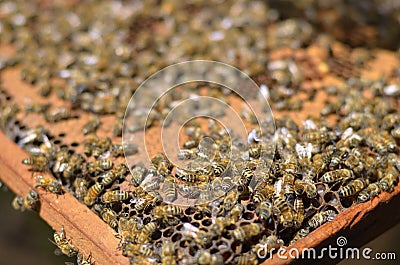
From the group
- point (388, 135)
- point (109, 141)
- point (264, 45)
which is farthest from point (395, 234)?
point (109, 141)

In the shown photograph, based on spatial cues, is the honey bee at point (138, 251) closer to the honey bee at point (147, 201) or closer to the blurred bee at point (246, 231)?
the honey bee at point (147, 201)

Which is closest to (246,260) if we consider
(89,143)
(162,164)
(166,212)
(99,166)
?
(166,212)

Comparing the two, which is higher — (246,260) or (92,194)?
(92,194)

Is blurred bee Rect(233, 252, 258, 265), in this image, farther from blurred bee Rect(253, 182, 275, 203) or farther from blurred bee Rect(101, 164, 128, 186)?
blurred bee Rect(101, 164, 128, 186)

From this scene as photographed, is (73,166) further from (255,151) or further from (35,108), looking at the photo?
(255,151)

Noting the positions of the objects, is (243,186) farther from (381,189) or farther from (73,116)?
(73,116)

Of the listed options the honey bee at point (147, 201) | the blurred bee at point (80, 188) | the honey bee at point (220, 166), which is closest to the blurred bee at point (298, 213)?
the honey bee at point (220, 166)
